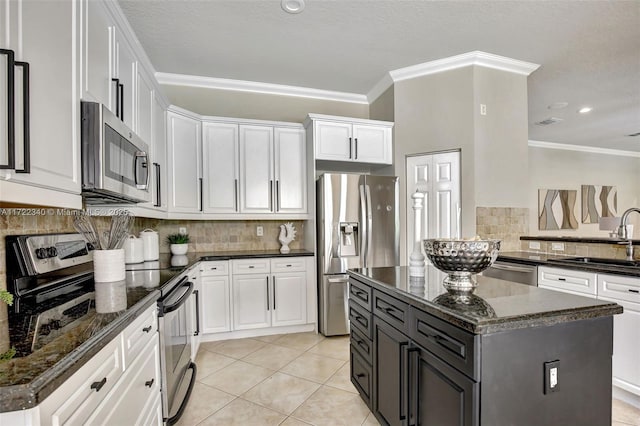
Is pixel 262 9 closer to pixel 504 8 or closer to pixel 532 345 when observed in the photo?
pixel 504 8

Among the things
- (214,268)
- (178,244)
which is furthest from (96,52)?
(214,268)

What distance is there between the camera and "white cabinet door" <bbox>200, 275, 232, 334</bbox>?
3.25 metres

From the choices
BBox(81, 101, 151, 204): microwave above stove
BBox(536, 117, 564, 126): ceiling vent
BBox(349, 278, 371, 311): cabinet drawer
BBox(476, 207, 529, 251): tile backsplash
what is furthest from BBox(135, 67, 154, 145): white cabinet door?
BBox(536, 117, 564, 126): ceiling vent

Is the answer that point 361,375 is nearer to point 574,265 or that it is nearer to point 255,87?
point 574,265

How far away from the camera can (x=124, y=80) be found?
2.20 metres

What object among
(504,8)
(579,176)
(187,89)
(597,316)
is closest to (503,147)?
(504,8)

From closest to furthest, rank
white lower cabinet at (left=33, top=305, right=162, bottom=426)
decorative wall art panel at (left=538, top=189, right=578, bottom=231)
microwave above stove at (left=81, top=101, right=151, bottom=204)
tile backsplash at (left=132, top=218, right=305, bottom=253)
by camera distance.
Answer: white lower cabinet at (left=33, top=305, right=162, bottom=426) → microwave above stove at (left=81, top=101, right=151, bottom=204) → tile backsplash at (left=132, top=218, right=305, bottom=253) → decorative wall art panel at (left=538, top=189, right=578, bottom=231)

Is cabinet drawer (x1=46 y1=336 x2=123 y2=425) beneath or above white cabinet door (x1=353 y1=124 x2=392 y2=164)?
beneath

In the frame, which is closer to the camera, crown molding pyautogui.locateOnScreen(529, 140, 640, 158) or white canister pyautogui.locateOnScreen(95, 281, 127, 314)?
white canister pyautogui.locateOnScreen(95, 281, 127, 314)

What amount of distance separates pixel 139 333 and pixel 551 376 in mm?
1671

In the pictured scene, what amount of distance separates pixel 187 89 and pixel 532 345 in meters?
4.04

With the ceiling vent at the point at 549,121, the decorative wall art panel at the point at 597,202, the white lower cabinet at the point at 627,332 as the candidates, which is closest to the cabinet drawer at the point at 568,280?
the white lower cabinet at the point at 627,332

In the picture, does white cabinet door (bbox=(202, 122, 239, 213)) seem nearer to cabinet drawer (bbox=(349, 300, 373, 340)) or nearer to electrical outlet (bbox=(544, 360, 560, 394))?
cabinet drawer (bbox=(349, 300, 373, 340))

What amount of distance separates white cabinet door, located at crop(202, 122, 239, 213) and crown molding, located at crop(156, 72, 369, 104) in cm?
66
